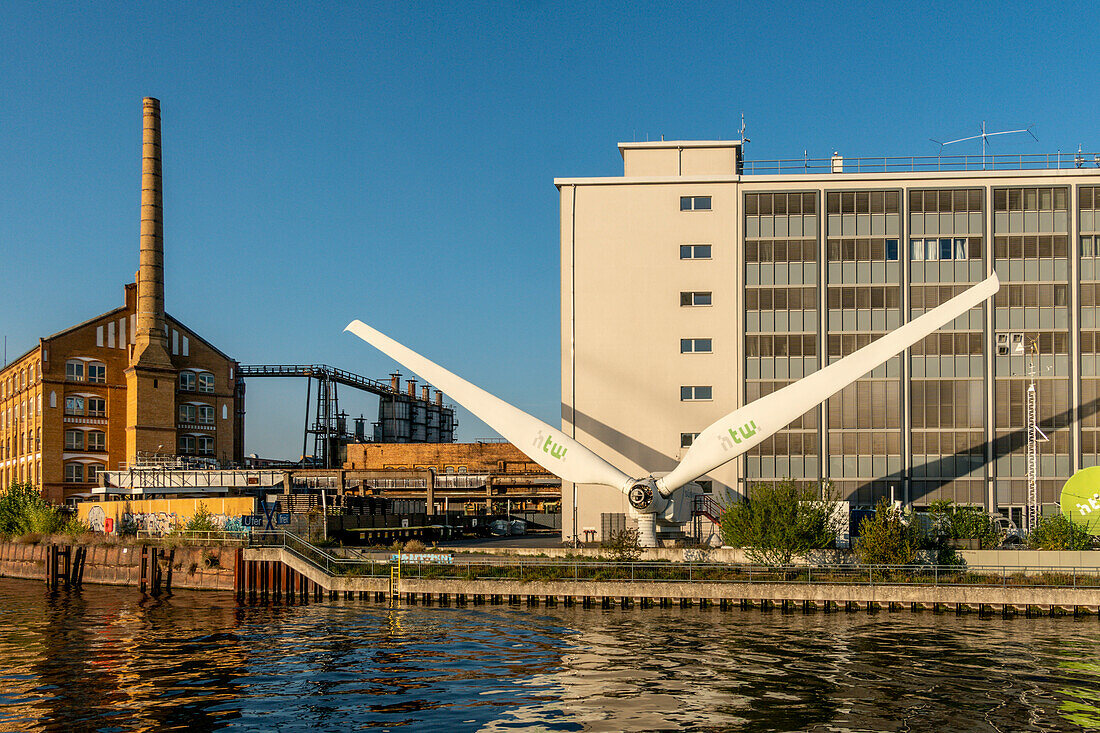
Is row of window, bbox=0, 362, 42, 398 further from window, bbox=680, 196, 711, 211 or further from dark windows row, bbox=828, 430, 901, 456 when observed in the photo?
dark windows row, bbox=828, 430, 901, 456

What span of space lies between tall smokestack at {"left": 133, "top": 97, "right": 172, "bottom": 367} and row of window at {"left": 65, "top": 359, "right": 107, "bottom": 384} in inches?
218

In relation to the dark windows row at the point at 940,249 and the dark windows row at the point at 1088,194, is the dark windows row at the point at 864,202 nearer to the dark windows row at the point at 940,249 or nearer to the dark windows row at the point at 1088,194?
the dark windows row at the point at 940,249

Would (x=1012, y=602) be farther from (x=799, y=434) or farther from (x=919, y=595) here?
(x=799, y=434)

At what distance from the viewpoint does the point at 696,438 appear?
53438mm

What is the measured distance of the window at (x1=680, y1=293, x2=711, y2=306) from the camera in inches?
2618

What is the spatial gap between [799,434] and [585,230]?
1997 centimetres

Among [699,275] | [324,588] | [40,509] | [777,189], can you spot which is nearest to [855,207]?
[777,189]

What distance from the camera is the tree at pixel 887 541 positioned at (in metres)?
47.9

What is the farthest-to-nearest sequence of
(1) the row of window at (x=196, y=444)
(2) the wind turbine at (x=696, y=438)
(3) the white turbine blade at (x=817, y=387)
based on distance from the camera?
(1) the row of window at (x=196, y=444) → (2) the wind turbine at (x=696, y=438) → (3) the white turbine blade at (x=817, y=387)

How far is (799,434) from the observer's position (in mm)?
65750

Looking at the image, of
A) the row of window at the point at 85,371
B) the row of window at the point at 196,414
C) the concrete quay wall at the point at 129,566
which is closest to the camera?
the concrete quay wall at the point at 129,566

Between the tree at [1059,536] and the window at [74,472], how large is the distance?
3272 inches

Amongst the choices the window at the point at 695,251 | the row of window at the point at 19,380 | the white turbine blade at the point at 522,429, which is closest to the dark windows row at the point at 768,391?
the window at the point at 695,251

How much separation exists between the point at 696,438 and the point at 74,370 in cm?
6882
